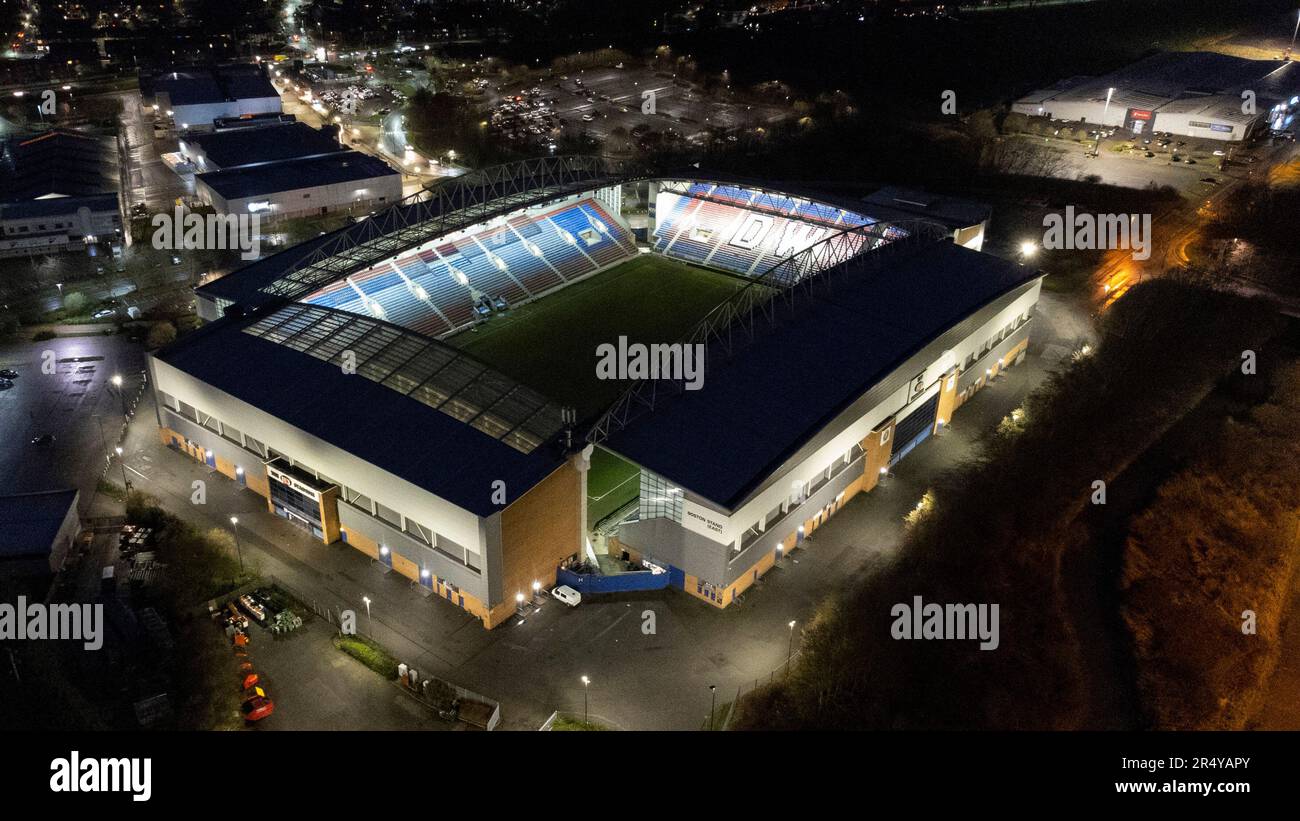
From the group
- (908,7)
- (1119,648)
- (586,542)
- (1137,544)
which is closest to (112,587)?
(586,542)

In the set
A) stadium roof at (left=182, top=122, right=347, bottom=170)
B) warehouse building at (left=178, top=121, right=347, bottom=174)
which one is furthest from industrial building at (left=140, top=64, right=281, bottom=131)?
stadium roof at (left=182, top=122, right=347, bottom=170)

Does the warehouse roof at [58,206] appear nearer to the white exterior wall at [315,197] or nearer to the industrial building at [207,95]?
the white exterior wall at [315,197]

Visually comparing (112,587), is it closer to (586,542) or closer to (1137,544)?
(586,542)

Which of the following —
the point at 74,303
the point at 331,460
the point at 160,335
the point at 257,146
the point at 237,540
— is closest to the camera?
the point at 331,460

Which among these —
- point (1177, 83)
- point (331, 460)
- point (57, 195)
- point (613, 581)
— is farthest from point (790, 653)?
point (1177, 83)

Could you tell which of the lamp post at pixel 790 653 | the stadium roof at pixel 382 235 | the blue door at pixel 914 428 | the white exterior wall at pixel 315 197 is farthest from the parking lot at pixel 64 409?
the blue door at pixel 914 428

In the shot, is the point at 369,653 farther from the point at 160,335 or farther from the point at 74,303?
the point at 74,303

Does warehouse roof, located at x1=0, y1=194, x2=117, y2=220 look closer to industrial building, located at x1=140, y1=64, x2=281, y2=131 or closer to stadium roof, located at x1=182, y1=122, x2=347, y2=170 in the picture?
stadium roof, located at x1=182, y1=122, x2=347, y2=170
